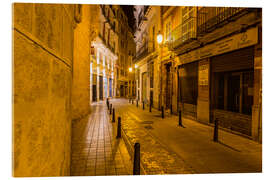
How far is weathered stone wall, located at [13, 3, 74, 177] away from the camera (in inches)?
50.4

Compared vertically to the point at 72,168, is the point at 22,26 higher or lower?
higher

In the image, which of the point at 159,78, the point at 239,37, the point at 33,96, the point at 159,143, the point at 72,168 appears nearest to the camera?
the point at 33,96

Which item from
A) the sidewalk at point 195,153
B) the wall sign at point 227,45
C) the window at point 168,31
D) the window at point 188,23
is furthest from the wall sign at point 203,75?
the window at point 168,31

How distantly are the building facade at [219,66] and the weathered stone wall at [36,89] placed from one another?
7.09m

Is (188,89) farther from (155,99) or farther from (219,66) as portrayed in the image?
(155,99)

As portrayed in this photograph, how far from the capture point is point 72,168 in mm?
3719

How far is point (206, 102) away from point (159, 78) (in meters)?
6.38

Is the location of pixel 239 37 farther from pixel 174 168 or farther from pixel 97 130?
pixel 97 130

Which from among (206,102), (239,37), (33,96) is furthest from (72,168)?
(239,37)

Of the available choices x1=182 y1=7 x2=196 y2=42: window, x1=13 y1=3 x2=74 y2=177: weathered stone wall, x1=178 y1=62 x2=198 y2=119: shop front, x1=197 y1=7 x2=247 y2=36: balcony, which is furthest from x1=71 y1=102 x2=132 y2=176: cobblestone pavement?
x1=182 y1=7 x2=196 y2=42: window

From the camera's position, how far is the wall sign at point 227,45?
5.85m

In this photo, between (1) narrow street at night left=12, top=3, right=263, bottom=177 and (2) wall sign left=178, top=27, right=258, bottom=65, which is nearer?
(1) narrow street at night left=12, top=3, right=263, bottom=177

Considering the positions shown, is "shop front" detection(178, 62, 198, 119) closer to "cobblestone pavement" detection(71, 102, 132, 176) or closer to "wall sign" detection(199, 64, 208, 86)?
"wall sign" detection(199, 64, 208, 86)

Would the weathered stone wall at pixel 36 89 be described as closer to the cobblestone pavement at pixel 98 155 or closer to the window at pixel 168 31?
the cobblestone pavement at pixel 98 155
